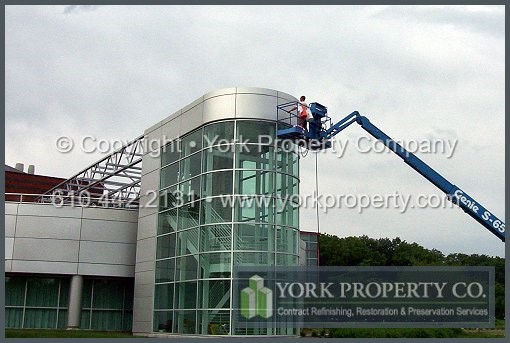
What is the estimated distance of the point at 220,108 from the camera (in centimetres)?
2462

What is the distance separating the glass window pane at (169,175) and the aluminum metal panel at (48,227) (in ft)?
18.4

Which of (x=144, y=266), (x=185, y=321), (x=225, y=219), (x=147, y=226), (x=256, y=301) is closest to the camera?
(x=256, y=301)

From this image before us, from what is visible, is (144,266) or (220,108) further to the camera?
(144,266)

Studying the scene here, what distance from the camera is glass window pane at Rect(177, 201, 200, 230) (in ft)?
Result: 81.1

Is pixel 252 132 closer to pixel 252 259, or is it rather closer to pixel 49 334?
pixel 252 259

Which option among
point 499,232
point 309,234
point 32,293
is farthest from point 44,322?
point 309,234

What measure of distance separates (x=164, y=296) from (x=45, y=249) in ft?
24.6

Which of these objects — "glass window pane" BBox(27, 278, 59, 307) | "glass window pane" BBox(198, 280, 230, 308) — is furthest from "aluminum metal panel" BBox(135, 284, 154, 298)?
"glass window pane" BBox(27, 278, 59, 307)

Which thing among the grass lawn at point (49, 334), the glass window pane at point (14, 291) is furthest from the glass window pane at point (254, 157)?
the glass window pane at point (14, 291)

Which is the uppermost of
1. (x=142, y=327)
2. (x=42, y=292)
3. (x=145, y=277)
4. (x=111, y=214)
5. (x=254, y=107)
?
(x=254, y=107)

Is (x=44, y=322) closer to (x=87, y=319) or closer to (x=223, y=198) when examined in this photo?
(x=87, y=319)

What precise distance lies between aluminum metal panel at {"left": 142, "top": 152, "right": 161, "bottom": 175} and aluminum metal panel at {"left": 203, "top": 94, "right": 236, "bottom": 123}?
4.74 metres

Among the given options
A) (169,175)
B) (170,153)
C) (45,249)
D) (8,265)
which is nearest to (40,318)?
(8,265)

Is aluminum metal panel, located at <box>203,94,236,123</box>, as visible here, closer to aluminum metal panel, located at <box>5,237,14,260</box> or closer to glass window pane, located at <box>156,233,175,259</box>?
glass window pane, located at <box>156,233,175,259</box>
